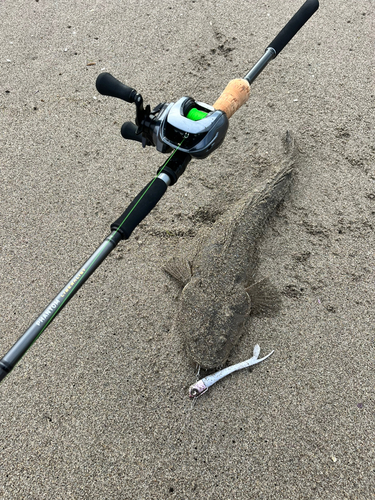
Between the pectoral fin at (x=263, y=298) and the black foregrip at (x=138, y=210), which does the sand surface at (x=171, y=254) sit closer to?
the pectoral fin at (x=263, y=298)

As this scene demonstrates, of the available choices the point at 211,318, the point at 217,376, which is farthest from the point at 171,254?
the point at 217,376

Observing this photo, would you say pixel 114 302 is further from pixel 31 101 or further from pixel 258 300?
pixel 31 101

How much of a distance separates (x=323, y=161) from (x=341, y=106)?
78 cm

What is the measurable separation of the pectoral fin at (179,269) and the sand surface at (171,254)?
2.9 inches

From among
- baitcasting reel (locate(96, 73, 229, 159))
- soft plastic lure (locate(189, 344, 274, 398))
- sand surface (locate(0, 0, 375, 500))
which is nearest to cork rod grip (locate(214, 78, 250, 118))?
baitcasting reel (locate(96, 73, 229, 159))

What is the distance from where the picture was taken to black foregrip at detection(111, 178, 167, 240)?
1525 millimetres

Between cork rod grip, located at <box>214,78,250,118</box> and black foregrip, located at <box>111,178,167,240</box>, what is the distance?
635 millimetres

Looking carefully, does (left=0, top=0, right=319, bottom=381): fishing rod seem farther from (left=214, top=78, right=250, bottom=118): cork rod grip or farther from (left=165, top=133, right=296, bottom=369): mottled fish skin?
(left=165, top=133, right=296, bottom=369): mottled fish skin

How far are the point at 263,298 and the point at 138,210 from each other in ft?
4.95

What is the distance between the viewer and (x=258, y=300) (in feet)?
8.87

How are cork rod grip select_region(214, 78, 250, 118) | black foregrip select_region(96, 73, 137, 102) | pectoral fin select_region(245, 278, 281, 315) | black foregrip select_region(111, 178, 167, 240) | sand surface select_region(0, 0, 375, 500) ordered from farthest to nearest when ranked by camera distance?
pectoral fin select_region(245, 278, 281, 315), sand surface select_region(0, 0, 375, 500), cork rod grip select_region(214, 78, 250, 118), black foregrip select_region(96, 73, 137, 102), black foregrip select_region(111, 178, 167, 240)

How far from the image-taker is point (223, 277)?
2650 millimetres

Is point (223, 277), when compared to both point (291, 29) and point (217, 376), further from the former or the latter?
point (291, 29)

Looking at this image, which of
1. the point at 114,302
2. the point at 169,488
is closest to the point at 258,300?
the point at 114,302
